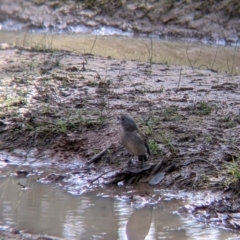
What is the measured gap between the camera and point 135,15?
15945 millimetres

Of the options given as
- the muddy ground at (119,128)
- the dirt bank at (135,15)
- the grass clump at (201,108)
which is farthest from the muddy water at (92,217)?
the dirt bank at (135,15)

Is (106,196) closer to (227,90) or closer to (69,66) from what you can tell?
(227,90)

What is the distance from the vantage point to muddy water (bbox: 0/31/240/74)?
11.6 m

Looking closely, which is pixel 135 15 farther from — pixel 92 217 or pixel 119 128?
pixel 92 217

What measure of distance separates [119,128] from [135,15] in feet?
32.3

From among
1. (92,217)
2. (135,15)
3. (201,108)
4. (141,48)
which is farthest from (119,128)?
(135,15)

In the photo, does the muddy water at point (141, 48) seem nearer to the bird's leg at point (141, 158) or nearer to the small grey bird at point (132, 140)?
the bird's leg at point (141, 158)

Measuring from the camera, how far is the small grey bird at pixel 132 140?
5414 mm

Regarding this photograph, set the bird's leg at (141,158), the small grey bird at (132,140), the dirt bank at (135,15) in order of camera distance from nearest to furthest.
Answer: the small grey bird at (132,140) < the bird's leg at (141,158) < the dirt bank at (135,15)

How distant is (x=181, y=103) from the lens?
730cm

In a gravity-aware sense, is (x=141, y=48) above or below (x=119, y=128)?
above

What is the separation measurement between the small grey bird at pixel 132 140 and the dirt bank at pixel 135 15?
32.4ft

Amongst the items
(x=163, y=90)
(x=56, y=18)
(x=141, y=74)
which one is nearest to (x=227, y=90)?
(x=163, y=90)

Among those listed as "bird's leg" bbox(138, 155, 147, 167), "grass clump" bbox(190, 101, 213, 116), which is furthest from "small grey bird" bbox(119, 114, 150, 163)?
"grass clump" bbox(190, 101, 213, 116)
